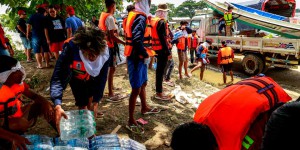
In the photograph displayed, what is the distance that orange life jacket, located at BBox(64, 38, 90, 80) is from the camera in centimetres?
257

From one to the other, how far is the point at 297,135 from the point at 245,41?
9.49 m

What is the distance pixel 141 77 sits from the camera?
366cm

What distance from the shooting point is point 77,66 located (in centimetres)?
264

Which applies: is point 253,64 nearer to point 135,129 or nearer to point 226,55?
point 226,55

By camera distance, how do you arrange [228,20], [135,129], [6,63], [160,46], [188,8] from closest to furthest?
[6,63] < [135,129] < [160,46] < [228,20] < [188,8]

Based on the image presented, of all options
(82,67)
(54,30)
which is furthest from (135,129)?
(54,30)

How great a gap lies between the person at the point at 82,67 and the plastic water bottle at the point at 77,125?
0.28m

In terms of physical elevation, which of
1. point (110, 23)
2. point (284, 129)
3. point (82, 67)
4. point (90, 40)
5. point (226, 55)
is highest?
point (110, 23)

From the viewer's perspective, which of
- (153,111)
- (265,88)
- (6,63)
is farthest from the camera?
(153,111)

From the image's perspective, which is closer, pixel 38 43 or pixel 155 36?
pixel 155 36

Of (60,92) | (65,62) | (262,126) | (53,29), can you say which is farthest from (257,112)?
(53,29)

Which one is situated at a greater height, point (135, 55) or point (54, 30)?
point (54, 30)

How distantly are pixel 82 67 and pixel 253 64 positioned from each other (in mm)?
8470

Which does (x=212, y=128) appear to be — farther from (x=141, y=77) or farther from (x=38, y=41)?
(x=38, y=41)
